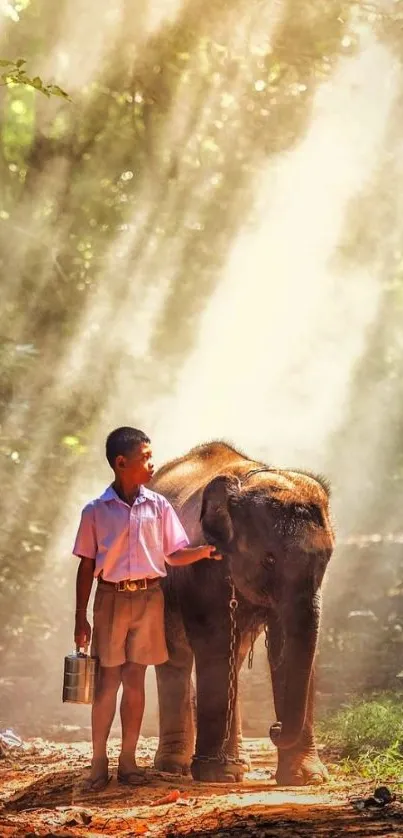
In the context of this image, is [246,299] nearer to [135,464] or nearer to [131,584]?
[135,464]

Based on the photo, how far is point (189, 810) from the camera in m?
6.62

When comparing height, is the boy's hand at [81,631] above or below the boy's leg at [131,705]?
above

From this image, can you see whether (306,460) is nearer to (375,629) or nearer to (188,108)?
(375,629)

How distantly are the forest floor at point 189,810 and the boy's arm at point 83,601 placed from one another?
3.05 ft

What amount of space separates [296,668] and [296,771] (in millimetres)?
668

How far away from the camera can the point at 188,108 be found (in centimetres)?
1775

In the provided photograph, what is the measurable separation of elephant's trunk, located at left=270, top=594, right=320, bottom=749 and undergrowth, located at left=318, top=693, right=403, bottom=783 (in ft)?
2.04

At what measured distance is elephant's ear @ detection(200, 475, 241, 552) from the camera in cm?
845

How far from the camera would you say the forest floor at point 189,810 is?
579cm

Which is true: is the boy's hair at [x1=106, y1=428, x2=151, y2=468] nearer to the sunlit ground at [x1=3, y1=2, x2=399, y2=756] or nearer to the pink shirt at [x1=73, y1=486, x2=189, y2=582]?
the pink shirt at [x1=73, y1=486, x2=189, y2=582]

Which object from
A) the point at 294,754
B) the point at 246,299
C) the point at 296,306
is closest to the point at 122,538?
the point at 294,754

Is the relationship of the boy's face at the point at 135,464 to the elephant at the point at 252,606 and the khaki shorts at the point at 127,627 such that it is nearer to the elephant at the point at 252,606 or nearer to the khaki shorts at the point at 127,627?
the khaki shorts at the point at 127,627

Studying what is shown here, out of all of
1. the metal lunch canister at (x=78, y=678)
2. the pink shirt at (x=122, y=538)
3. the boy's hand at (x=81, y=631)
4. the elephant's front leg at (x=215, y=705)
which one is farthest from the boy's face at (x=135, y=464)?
the elephant's front leg at (x=215, y=705)

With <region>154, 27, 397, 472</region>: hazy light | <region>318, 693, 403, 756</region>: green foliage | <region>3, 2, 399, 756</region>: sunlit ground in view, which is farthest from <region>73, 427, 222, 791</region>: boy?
<region>154, 27, 397, 472</region>: hazy light
